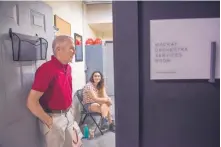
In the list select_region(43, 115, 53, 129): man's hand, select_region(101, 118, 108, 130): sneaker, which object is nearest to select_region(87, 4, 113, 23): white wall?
select_region(101, 118, 108, 130): sneaker

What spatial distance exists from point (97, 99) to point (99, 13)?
2.29m

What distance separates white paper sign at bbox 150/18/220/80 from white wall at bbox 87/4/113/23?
4.19 m

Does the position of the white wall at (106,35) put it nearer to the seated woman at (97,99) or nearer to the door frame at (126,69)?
the seated woman at (97,99)

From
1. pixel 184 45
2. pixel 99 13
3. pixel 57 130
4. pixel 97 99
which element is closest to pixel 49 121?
pixel 57 130

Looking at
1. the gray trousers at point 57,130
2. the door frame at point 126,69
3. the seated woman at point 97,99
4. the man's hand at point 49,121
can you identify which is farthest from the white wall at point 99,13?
the door frame at point 126,69

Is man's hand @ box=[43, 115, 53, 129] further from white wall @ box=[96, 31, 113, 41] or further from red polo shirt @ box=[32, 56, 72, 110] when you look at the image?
white wall @ box=[96, 31, 113, 41]

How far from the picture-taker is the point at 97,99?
3.55 metres

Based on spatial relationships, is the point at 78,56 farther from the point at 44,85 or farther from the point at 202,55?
the point at 202,55

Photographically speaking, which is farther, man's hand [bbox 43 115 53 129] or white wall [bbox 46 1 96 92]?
white wall [bbox 46 1 96 92]

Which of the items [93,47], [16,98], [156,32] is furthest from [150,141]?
[93,47]

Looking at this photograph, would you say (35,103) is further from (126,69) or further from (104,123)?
(104,123)

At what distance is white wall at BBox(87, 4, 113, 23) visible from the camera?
4.88 meters

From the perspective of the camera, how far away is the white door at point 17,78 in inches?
56.2

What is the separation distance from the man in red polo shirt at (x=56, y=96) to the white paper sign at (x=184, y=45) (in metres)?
1.06
